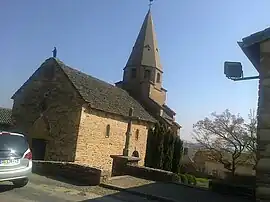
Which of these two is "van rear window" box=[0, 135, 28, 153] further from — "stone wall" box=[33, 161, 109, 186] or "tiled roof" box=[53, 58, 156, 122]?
"tiled roof" box=[53, 58, 156, 122]

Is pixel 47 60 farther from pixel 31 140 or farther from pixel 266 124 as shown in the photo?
pixel 266 124

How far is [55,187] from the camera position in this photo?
400 inches

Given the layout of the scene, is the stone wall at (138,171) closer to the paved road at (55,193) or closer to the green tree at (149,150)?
the paved road at (55,193)

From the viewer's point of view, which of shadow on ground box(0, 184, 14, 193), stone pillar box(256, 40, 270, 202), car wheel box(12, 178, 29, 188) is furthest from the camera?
car wheel box(12, 178, 29, 188)

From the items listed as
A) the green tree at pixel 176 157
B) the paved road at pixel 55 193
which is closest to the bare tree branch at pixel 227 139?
the green tree at pixel 176 157

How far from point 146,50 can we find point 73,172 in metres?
27.6

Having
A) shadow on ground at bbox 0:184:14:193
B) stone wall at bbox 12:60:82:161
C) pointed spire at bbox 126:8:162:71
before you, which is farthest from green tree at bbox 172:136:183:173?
shadow on ground at bbox 0:184:14:193

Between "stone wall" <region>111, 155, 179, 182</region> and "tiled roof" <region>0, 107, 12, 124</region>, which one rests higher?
"tiled roof" <region>0, 107, 12, 124</region>

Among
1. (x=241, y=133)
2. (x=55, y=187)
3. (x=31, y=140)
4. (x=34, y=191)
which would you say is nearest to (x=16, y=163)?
(x=34, y=191)

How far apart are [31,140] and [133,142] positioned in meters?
9.13

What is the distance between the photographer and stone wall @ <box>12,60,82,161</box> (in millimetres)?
22406

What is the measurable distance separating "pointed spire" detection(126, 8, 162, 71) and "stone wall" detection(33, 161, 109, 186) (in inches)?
1000

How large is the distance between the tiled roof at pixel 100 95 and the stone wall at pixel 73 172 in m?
10.0

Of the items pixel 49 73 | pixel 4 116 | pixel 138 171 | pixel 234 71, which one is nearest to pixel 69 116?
pixel 49 73
